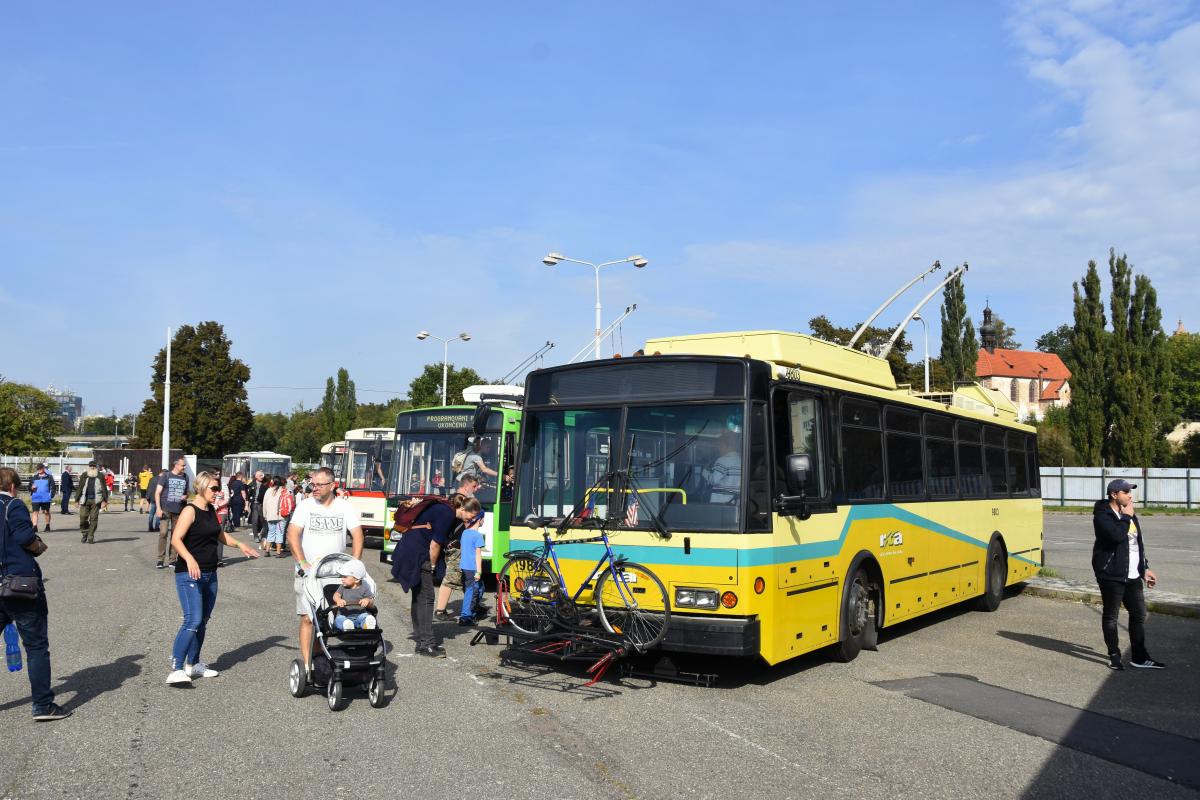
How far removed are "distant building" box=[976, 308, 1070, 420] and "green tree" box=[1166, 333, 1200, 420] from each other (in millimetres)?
34492

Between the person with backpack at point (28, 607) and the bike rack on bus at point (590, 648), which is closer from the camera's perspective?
the person with backpack at point (28, 607)

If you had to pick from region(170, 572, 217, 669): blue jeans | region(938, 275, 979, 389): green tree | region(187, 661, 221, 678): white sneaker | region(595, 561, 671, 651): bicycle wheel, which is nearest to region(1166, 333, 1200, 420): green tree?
region(938, 275, 979, 389): green tree

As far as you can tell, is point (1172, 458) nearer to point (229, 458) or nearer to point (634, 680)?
point (229, 458)

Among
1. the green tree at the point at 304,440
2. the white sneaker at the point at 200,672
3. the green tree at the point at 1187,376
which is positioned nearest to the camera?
the white sneaker at the point at 200,672

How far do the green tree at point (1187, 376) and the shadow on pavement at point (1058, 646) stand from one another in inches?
3665

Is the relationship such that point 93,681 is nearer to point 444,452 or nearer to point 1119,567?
point 1119,567

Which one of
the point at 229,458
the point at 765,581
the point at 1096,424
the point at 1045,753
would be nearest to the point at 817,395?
the point at 765,581

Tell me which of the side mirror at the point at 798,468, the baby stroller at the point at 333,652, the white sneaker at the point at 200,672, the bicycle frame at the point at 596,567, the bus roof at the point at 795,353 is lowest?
the white sneaker at the point at 200,672

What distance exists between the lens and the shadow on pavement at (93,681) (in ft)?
26.1

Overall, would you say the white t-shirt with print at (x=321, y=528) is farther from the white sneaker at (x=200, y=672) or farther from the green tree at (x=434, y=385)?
the green tree at (x=434, y=385)

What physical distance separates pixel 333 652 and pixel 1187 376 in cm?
10356

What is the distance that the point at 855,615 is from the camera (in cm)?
1030

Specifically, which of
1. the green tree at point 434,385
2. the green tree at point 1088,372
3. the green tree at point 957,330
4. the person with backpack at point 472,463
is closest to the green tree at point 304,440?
the green tree at point 434,385

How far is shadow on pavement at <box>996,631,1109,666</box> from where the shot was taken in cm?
1108
